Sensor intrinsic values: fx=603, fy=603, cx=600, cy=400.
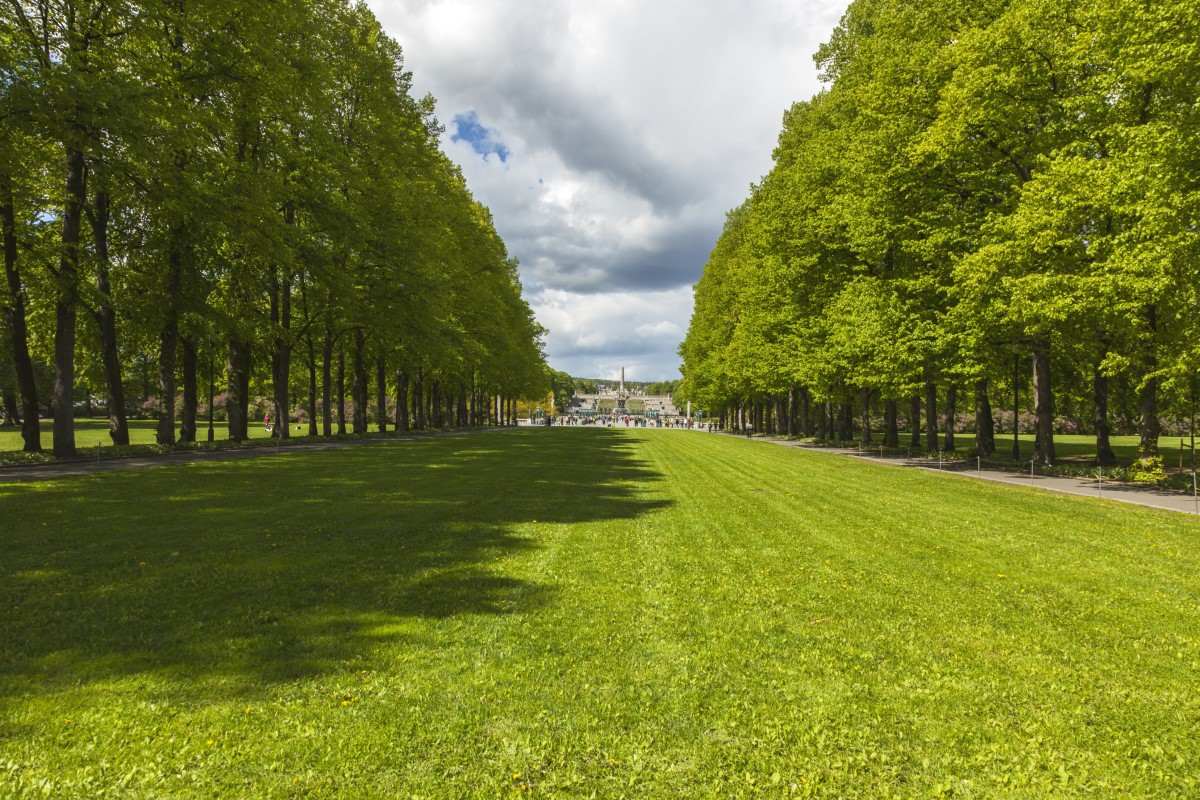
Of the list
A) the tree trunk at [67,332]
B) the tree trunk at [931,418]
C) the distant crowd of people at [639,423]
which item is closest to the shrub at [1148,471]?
the tree trunk at [931,418]

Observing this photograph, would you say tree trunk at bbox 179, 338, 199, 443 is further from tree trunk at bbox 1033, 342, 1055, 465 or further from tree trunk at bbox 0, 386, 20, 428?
tree trunk at bbox 0, 386, 20, 428

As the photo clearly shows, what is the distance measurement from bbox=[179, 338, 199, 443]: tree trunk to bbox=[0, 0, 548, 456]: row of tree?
0.34ft

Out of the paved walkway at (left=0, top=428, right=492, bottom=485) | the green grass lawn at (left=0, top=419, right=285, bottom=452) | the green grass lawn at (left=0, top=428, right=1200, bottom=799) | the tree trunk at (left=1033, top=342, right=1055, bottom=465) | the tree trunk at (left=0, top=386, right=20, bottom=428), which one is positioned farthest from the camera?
the tree trunk at (left=0, top=386, right=20, bottom=428)

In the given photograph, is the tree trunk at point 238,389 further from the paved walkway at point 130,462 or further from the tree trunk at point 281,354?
the paved walkway at point 130,462

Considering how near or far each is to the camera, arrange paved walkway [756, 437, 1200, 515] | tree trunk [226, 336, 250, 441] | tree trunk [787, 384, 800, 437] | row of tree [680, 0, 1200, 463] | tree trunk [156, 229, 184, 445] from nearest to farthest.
Answer: paved walkway [756, 437, 1200, 515] → row of tree [680, 0, 1200, 463] → tree trunk [156, 229, 184, 445] → tree trunk [226, 336, 250, 441] → tree trunk [787, 384, 800, 437]

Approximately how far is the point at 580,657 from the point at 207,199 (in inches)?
767

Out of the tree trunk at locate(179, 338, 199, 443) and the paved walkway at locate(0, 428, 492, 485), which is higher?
the tree trunk at locate(179, 338, 199, 443)

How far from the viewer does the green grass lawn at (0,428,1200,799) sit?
3910mm

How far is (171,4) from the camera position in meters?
18.8

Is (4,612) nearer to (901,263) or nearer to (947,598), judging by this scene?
(947,598)

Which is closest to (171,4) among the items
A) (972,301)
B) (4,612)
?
(4,612)

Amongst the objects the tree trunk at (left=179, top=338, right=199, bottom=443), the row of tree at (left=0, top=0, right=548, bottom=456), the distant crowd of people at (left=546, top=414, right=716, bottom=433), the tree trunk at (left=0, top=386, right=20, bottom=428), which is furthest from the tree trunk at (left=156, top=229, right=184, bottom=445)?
the distant crowd of people at (left=546, top=414, right=716, bottom=433)

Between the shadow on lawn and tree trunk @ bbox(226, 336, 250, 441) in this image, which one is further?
tree trunk @ bbox(226, 336, 250, 441)

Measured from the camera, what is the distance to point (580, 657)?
18.4ft
